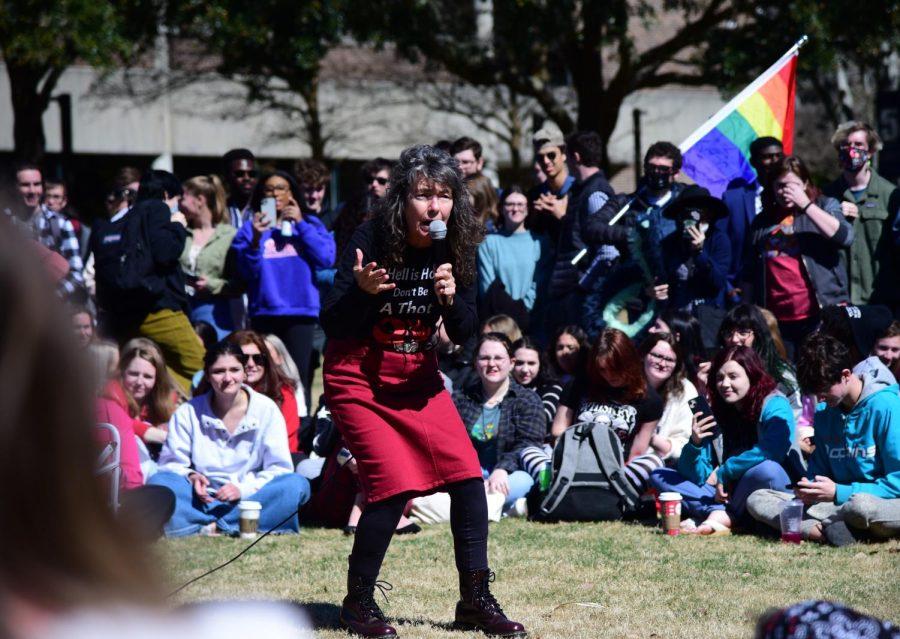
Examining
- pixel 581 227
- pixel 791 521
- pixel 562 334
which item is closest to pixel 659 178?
pixel 581 227

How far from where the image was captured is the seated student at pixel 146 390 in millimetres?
8305

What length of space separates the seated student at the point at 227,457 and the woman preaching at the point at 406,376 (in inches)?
103

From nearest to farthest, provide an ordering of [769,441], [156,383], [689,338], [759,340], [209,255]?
[769,441]
[759,340]
[156,383]
[689,338]
[209,255]

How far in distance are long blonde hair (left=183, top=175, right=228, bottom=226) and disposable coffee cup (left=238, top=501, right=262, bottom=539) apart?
10.5 feet

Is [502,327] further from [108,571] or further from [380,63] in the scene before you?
[380,63]

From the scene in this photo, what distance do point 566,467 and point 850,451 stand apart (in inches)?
68.3

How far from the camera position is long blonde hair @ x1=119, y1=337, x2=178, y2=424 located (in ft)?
27.5

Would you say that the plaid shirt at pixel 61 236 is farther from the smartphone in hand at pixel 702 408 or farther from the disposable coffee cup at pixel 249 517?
the smartphone in hand at pixel 702 408

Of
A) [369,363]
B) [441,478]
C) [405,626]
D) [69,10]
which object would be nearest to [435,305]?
[369,363]

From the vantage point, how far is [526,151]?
28.8 metres

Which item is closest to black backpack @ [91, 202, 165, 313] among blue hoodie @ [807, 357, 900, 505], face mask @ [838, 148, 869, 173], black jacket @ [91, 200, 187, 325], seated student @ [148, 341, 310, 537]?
black jacket @ [91, 200, 187, 325]

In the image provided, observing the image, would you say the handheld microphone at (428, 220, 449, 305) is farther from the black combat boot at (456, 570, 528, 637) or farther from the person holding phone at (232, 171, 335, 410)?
the person holding phone at (232, 171, 335, 410)

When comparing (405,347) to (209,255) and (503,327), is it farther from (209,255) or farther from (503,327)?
(209,255)

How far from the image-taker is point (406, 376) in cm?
507
